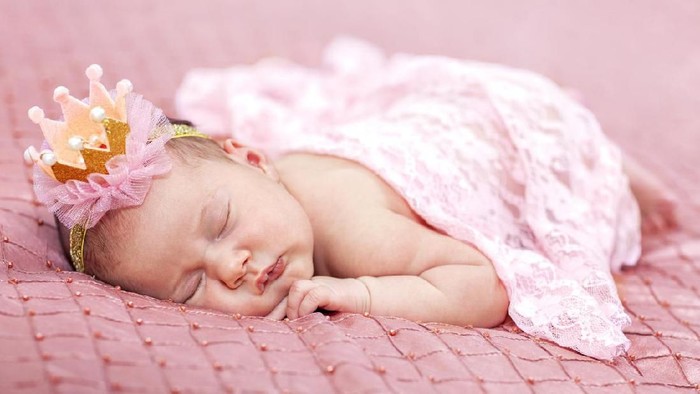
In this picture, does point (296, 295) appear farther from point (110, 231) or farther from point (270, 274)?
point (110, 231)

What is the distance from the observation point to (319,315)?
1184 millimetres

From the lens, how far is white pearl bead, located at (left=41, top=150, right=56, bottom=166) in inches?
45.7

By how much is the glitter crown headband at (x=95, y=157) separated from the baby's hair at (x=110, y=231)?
2 centimetres

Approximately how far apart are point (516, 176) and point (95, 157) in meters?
0.85

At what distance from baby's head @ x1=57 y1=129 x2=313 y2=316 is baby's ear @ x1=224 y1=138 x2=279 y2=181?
0.42 ft

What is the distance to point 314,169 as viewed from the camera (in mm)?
1556

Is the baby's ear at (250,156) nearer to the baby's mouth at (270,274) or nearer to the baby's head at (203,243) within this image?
the baby's head at (203,243)

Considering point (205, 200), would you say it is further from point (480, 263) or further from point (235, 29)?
point (235, 29)

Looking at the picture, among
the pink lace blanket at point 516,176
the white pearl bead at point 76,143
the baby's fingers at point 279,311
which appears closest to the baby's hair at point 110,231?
the white pearl bead at point 76,143

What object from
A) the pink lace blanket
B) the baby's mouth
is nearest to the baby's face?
the baby's mouth

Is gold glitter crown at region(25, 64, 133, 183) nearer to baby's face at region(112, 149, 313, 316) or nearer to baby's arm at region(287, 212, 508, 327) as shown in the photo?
baby's face at region(112, 149, 313, 316)

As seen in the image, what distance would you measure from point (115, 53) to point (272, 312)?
1.28m

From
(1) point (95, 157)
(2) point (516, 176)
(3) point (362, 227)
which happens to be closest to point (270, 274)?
(3) point (362, 227)

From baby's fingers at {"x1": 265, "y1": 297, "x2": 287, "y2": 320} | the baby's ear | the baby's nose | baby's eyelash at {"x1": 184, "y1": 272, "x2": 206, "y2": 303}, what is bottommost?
baby's fingers at {"x1": 265, "y1": 297, "x2": 287, "y2": 320}
